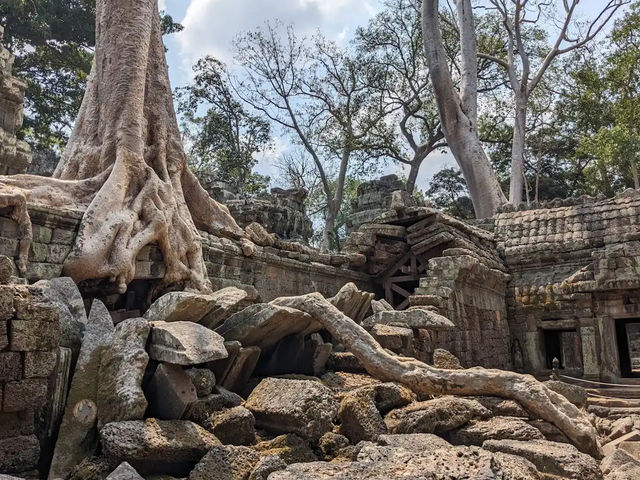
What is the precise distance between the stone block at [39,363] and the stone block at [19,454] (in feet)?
0.97

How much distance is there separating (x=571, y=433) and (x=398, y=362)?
130 cm

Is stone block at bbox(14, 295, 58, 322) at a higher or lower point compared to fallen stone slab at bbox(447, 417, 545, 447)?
higher

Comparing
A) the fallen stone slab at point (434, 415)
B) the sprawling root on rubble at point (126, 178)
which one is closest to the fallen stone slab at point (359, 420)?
the fallen stone slab at point (434, 415)

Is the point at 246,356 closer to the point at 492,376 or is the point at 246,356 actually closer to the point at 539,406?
the point at 492,376

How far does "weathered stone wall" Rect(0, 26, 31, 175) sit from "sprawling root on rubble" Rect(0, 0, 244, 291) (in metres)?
4.43

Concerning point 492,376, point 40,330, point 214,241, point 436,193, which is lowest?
point 492,376

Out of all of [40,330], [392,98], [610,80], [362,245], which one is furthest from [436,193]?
[40,330]

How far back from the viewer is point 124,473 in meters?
2.30

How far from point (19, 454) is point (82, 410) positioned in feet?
1.16

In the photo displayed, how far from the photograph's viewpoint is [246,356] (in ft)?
12.4

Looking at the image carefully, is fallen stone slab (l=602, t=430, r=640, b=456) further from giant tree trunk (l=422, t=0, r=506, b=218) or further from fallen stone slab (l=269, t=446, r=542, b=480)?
giant tree trunk (l=422, t=0, r=506, b=218)

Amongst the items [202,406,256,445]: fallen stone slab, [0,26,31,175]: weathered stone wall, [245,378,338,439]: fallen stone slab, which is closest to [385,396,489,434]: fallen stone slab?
[245,378,338,439]: fallen stone slab

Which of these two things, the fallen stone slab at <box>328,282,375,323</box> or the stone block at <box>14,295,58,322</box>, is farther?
the fallen stone slab at <box>328,282,375,323</box>

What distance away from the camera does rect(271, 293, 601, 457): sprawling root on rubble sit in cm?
389
